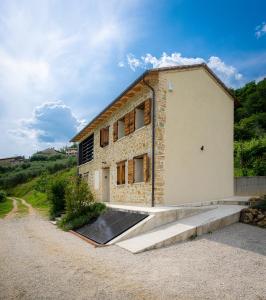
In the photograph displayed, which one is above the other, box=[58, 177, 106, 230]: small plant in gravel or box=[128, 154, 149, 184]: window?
box=[128, 154, 149, 184]: window

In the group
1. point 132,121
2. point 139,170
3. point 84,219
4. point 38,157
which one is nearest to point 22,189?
point 38,157

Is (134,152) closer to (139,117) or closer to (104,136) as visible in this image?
(139,117)

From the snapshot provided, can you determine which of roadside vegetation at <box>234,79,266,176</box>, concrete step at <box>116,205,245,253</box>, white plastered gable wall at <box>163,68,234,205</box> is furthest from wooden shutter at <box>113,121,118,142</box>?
concrete step at <box>116,205,245,253</box>

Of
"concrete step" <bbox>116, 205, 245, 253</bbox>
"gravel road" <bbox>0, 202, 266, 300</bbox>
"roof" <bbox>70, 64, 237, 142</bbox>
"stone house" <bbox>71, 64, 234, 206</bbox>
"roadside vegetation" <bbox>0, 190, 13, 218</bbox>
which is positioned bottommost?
"roadside vegetation" <bbox>0, 190, 13, 218</bbox>

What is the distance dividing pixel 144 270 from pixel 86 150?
1712 centimetres

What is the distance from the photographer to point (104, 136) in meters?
17.4

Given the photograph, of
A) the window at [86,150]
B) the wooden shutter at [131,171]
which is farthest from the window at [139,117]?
the window at [86,150]

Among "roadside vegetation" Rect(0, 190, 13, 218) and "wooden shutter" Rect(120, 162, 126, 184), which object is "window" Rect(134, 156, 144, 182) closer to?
"wooden shutter" Rect(120, 162, 126, 184)

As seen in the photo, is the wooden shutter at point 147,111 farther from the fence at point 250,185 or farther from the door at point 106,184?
the fence at point 250,185

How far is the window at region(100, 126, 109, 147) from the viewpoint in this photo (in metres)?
17.2

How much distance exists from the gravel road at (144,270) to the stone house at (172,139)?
3.39 meters

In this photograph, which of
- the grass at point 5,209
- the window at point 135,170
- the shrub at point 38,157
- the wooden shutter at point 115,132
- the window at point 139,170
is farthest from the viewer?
the shrub at point 38,157

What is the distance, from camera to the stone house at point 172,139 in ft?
38.7

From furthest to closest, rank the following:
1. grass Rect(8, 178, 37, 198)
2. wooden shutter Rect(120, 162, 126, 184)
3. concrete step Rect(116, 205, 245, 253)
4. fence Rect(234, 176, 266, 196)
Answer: grass Rect(8, 178, 37, 198), fence Rect(234, 176, 266, 196), wooden shutter Rect(120, 162, 126, 184), concrete step Rect(116, 205, 245, 253)
